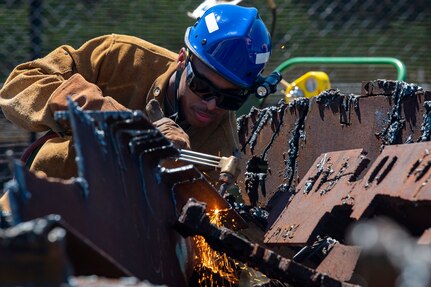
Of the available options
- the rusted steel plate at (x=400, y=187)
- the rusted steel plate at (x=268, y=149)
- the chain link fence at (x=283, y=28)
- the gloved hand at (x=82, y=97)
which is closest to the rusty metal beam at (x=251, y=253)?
the rusted steel plate at (x=400, y=187)

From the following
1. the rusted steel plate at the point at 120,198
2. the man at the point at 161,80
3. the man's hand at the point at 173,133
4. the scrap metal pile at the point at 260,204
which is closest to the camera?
the scrap metal pile at the point at 260,204

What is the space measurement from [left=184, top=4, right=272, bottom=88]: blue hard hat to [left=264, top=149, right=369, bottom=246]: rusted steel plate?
0.45m

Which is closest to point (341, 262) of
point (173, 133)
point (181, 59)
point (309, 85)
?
point (173, 133)

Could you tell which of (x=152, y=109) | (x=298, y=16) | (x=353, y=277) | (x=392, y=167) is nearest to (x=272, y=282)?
(x=353, y=277)

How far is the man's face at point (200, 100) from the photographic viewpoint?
3.93 meters

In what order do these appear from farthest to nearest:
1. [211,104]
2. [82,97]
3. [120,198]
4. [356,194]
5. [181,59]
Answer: [181,59]
[211,104]
[82,97]
[356,194]
[120,198]

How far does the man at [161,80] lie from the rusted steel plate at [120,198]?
0.66 m

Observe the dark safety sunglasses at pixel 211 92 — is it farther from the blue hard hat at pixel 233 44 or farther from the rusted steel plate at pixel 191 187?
the rusted steel plate at pixel 191 187

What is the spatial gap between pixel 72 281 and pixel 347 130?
2.43m

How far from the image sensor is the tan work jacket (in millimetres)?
3895

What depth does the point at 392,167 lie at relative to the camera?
3217 mm

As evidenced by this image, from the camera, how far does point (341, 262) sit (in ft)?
10.3

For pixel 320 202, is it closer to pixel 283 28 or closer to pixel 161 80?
pixel 161 80

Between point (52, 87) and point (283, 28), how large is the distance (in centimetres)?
574
